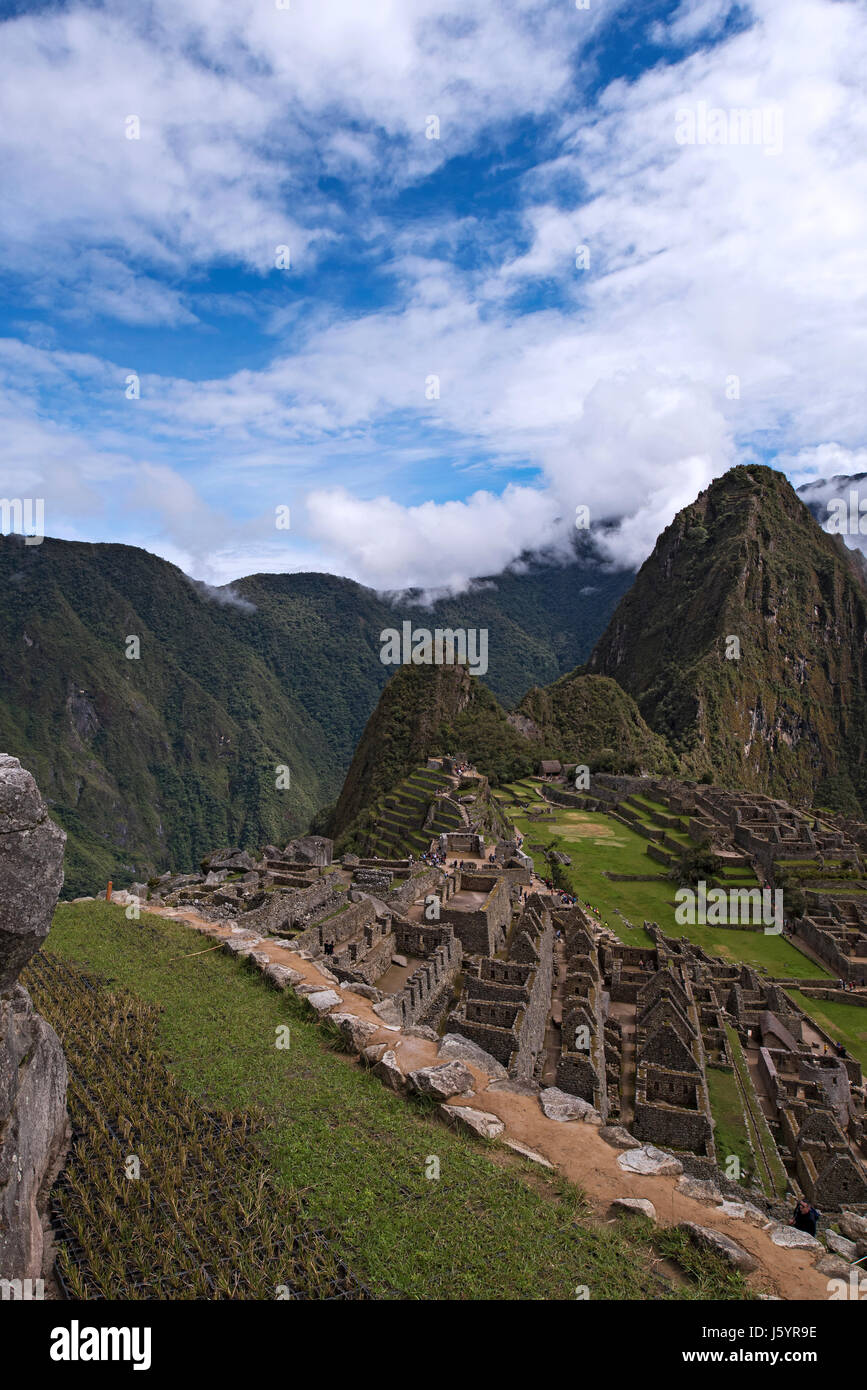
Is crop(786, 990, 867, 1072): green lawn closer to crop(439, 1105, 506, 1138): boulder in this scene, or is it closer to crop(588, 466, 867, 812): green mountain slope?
crop(439, 1105, 506, 1138): boulder

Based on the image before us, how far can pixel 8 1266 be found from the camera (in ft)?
17.4

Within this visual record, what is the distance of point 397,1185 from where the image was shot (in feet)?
23.0

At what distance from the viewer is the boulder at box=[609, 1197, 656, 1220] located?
691 centimetres

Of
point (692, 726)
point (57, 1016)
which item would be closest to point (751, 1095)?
point (57, 1016)

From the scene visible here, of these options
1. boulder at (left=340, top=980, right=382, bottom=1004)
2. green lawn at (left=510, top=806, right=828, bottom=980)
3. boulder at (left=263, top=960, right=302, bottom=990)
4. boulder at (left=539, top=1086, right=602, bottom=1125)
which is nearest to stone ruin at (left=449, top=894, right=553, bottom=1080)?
boulder at (left=539, top=1086, right=602, bottom=1125)

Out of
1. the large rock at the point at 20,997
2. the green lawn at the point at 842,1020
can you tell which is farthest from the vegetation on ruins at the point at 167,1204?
the green lawn at the point at 842,1020

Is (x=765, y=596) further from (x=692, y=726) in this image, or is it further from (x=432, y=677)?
(x=432, y=677)

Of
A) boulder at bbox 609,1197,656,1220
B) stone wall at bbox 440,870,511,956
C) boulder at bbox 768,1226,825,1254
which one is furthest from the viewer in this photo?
stone wall at bbox 440,870,511,956

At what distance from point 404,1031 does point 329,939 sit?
288 inches

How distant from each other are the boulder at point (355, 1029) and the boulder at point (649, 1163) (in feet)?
11.9

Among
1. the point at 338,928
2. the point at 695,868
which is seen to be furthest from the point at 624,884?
the point at 338,928

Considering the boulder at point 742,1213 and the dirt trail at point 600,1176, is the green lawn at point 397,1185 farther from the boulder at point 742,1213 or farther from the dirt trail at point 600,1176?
the boulder at point 742,1213
